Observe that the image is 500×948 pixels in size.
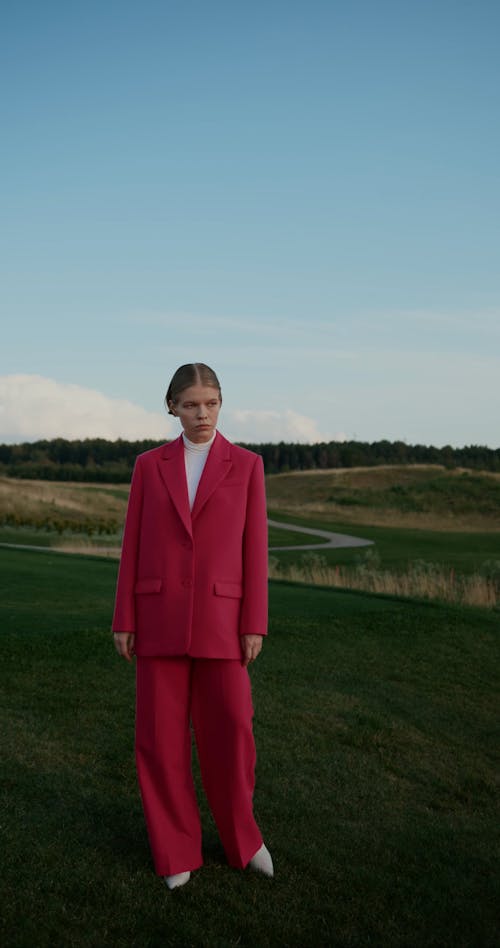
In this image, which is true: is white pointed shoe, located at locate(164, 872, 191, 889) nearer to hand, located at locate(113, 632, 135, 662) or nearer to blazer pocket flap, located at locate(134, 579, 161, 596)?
hand, located at locate(113, 632, 135, 662)

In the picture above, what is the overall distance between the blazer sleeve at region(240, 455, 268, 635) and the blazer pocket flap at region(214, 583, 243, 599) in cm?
3

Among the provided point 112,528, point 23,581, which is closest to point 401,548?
point 112,528

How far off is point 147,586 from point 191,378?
93 cm

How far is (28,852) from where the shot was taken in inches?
168

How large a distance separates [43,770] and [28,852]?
1421mm

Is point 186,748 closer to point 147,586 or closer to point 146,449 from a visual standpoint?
point 147,586

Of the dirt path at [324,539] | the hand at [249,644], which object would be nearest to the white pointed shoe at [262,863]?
the hand at [249,644]

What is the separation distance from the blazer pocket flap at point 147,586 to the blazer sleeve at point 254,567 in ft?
1.29

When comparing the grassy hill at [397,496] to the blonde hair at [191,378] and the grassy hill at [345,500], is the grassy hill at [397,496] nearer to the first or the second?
the grassy hill at [345,500]

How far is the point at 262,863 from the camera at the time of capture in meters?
4.23

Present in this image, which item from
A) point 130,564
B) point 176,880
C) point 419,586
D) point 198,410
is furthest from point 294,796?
point 419,586

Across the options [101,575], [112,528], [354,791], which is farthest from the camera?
[112,528]

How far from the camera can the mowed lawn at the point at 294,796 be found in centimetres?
381

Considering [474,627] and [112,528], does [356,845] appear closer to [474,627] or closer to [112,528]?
[474,627]
